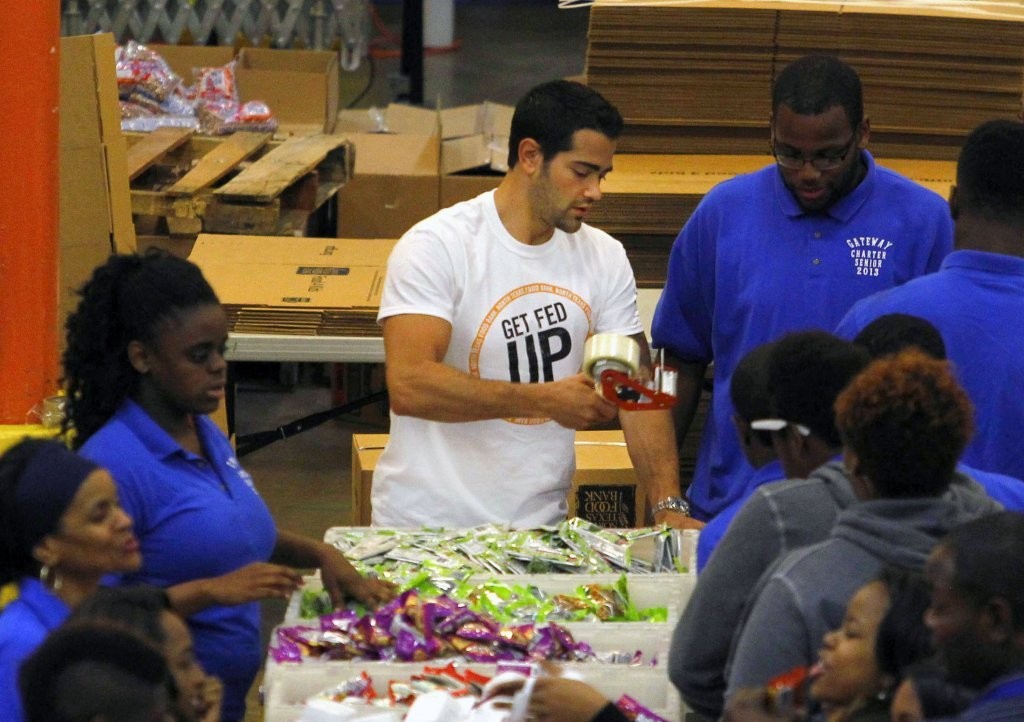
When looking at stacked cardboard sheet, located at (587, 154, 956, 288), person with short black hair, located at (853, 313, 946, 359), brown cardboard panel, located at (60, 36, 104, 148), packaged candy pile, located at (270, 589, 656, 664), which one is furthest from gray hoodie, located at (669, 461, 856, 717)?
brown cardboard panel, located at (60, 36, 104, 148)

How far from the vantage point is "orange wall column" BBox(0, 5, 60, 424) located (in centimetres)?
402

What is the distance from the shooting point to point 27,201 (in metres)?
4.07

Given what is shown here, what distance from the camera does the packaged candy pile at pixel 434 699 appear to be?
270 cm

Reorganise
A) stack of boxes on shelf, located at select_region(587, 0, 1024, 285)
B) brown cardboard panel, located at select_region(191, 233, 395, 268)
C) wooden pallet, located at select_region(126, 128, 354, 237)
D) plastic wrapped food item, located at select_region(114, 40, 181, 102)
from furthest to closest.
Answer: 1. plastic wrapped food item, located at select_region(114, 40, 181, 102)
2. wooden pallet, located at select_region(126, 128, 354, 237)
3. brown cardboard panel, located at select_region(191, 233, 395, 268)
4. stack of boxes on shelf, located at select_region(587, 0, 1024, 285)

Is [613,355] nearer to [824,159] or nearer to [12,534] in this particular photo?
[824,159]

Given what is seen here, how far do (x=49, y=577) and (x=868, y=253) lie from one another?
2.08 meters

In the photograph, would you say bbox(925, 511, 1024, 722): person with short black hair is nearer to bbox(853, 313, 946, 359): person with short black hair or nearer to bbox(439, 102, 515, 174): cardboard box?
bbox(853, 313, 946, 359): person with short black hair

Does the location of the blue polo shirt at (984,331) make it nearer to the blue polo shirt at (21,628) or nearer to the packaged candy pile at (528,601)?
the packaged candy pile at (528,601)

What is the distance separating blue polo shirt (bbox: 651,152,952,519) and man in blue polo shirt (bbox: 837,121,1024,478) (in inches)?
18.4

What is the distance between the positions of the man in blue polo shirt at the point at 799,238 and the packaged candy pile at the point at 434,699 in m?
1.04

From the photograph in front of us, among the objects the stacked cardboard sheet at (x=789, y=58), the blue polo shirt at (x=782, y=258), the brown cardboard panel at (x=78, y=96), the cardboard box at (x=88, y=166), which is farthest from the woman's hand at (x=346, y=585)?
the stacked cardboard sheet at (x=789, y=58)

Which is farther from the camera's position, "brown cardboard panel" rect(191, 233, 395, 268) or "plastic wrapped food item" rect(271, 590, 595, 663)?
"brown cardboard panel" rect(191, 233, 395, 268)

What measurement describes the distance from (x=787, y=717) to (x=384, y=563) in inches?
54.5

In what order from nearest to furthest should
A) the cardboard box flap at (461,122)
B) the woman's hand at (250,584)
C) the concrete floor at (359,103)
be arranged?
the woman's hand at (250,584), the concrete floor at (359,103), the cardboard box flap at (461,122)
